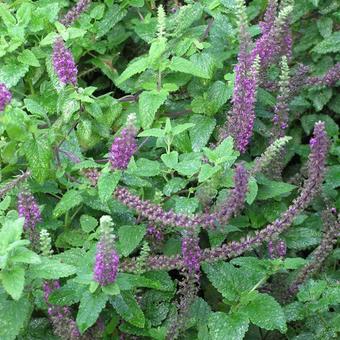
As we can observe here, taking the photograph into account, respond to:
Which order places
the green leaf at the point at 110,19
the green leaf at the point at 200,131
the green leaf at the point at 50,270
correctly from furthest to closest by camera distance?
1. the green leaf at the point at 110,19
2. the green leaf at the point at 200,131
3. the green leaf at the point at 50,270

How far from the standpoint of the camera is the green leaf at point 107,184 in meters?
2.98

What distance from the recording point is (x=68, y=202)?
3273mm

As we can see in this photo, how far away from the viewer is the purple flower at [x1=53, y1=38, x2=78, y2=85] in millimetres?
3176

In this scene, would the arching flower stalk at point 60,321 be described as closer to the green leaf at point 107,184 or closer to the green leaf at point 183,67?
the green leaf at point 107,184

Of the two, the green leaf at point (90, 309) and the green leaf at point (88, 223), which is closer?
the green leaf at point (90, 309)

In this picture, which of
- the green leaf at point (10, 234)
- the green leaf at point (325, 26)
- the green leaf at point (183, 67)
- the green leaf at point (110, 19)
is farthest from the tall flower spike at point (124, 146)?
the green leaf at point (325, 26)

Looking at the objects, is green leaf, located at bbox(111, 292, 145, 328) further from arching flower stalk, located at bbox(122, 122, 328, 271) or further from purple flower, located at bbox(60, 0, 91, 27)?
purple flower, located at bbox(60, 0, 91, 27)

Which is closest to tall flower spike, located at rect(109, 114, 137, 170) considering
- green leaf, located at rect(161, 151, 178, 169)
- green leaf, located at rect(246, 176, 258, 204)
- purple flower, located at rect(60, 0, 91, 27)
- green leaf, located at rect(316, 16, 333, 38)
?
green leaf, located at rect(161, 151, 178, 169)

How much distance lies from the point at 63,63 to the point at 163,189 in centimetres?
74

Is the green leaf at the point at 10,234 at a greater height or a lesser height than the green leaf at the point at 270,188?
greater

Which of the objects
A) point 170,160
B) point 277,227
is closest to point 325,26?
point 170,160

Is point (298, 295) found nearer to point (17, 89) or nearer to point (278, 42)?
point (278, 42)

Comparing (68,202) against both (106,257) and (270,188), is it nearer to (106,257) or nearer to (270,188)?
(106,257)

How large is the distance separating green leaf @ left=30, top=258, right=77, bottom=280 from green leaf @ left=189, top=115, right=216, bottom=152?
3.77 ft
